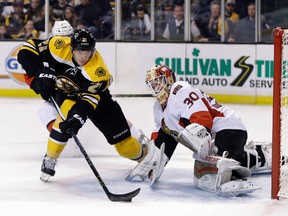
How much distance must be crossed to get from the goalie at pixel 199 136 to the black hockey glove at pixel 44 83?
591 mm

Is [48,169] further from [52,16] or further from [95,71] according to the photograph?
[52,16]

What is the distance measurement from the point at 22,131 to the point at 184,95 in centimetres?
296

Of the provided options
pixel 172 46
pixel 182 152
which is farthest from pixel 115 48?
pixel 182 152

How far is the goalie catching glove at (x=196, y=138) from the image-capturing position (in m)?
4.70

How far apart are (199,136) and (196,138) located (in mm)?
17

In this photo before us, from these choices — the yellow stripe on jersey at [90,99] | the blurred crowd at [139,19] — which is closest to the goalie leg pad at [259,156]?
the yellow stripe on jersey at [90,99]

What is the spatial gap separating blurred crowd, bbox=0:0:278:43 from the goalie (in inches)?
188

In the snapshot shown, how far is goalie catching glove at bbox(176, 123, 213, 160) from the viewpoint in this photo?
470 cm

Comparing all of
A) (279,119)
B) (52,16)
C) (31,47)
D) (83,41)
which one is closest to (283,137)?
(279,119)

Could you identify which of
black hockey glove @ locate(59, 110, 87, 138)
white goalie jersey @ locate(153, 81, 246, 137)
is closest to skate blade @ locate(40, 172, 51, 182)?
black hockey glove @ locate(59, 110, 87, 138)

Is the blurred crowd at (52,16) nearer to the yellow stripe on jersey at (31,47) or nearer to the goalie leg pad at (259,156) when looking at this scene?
the yellow stripe on jersey at (31,47)

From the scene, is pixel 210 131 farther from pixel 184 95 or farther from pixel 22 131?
pixel 22 131

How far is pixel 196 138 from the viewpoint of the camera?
15.5 ft

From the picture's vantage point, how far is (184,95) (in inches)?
193
